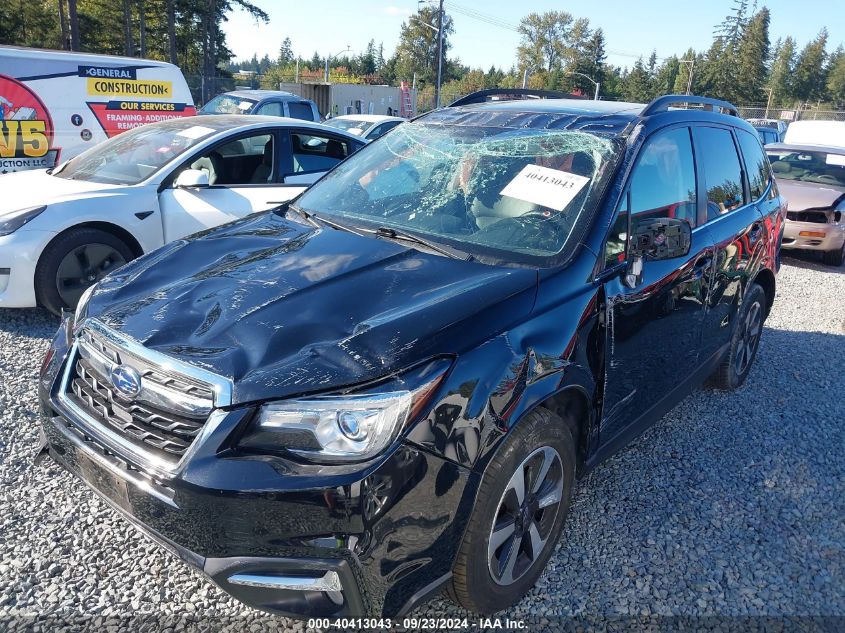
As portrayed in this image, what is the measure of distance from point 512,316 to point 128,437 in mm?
1322

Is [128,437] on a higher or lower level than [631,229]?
lower

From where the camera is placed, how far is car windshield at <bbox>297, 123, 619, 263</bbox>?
279cm

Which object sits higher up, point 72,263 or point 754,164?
point 754,164

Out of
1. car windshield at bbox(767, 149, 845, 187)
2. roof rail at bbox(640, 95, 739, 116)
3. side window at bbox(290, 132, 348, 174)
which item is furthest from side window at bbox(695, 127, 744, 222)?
car windshield at bbox(767, 149, 845, 187)

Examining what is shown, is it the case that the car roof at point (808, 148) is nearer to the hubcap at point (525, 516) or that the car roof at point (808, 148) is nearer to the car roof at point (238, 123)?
the car roof at point (238, 123)

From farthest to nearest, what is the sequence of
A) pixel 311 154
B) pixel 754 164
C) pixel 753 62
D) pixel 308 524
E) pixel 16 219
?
pixel 753 62 < pixel 311 154 < pixel 16 219 < pixel 754 164 < pixel 308 524

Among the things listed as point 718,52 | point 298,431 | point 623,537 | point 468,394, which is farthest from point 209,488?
point 718,52

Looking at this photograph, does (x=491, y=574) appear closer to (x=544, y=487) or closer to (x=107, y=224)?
(x=544, y=487)

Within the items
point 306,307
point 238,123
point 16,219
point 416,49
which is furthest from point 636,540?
point 416,49

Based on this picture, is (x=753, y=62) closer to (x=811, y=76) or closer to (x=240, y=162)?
(x=811, y=76)

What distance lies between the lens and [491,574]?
2.29 meters

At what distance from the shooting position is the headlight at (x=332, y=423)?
1894mm

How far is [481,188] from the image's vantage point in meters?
3.05

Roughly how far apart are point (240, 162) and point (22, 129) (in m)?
4.69
